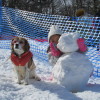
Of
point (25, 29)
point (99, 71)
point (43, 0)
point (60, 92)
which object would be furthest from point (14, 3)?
point (60, 92)

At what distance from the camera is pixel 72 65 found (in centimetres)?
358

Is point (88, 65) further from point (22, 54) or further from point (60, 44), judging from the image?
point (22, 54)

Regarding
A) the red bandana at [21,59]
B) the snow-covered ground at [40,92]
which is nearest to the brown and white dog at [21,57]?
the red bandana at [21,59]

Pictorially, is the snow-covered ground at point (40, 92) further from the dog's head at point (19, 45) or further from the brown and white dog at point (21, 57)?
the dog's head at point (19, 45)

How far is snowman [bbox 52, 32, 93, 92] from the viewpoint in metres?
3.58

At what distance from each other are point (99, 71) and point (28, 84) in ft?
7.35

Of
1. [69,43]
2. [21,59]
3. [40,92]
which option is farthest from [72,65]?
[21,59]

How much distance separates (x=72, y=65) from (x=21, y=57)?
3.04ft

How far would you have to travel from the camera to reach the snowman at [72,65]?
3576 millimetres

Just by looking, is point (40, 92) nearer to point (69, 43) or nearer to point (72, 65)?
point (72, 65)

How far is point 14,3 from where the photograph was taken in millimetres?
22781

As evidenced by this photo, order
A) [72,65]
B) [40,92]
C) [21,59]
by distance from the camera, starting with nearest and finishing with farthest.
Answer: [40,92]
[72,65]
[21,59]

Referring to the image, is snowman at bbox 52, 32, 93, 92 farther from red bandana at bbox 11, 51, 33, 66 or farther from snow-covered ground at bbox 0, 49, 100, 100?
red bandana at bbox 11, 51, 33, 66

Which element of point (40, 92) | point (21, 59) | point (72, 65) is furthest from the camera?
point (21, 59)
